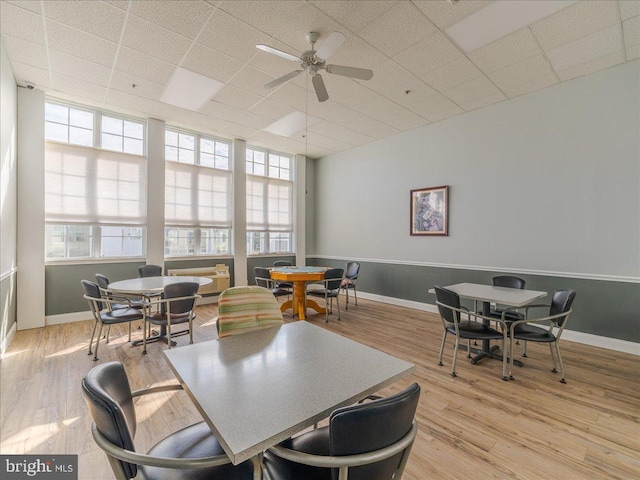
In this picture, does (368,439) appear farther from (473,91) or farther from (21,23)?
(473,91)

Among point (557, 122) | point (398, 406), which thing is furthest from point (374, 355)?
point (557, 122)

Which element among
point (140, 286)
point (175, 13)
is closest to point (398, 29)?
point (175, 13)

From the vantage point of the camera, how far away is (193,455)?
119 centimetres

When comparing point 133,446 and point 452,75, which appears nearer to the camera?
point 133,446

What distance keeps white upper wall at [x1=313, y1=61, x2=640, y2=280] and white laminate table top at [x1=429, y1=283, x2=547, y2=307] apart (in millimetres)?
1264

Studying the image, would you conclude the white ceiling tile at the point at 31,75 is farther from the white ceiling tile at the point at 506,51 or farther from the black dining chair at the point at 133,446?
the white ceiling tile at the point at 506,51

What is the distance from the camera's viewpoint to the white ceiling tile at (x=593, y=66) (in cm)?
338

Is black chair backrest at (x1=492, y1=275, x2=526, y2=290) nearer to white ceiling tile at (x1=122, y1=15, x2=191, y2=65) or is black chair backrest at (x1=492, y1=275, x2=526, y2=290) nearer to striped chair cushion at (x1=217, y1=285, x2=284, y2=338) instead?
striped chair cushion at (x1=217, y1=285, x2=284, y2=338)

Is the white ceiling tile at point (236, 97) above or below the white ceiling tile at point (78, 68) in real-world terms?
below

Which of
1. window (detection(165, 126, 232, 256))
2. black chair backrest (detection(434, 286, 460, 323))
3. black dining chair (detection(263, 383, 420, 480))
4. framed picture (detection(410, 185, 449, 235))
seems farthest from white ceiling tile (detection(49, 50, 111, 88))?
framed picture (detection(410, 185, 449, 235))

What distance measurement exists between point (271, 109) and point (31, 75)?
3140 millimetres

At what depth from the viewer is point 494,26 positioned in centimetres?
291

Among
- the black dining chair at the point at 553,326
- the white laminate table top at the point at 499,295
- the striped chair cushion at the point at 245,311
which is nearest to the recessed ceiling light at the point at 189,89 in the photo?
the striped chair cushion at the point at 245,311

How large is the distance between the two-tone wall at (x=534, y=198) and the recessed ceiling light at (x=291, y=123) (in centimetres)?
176
